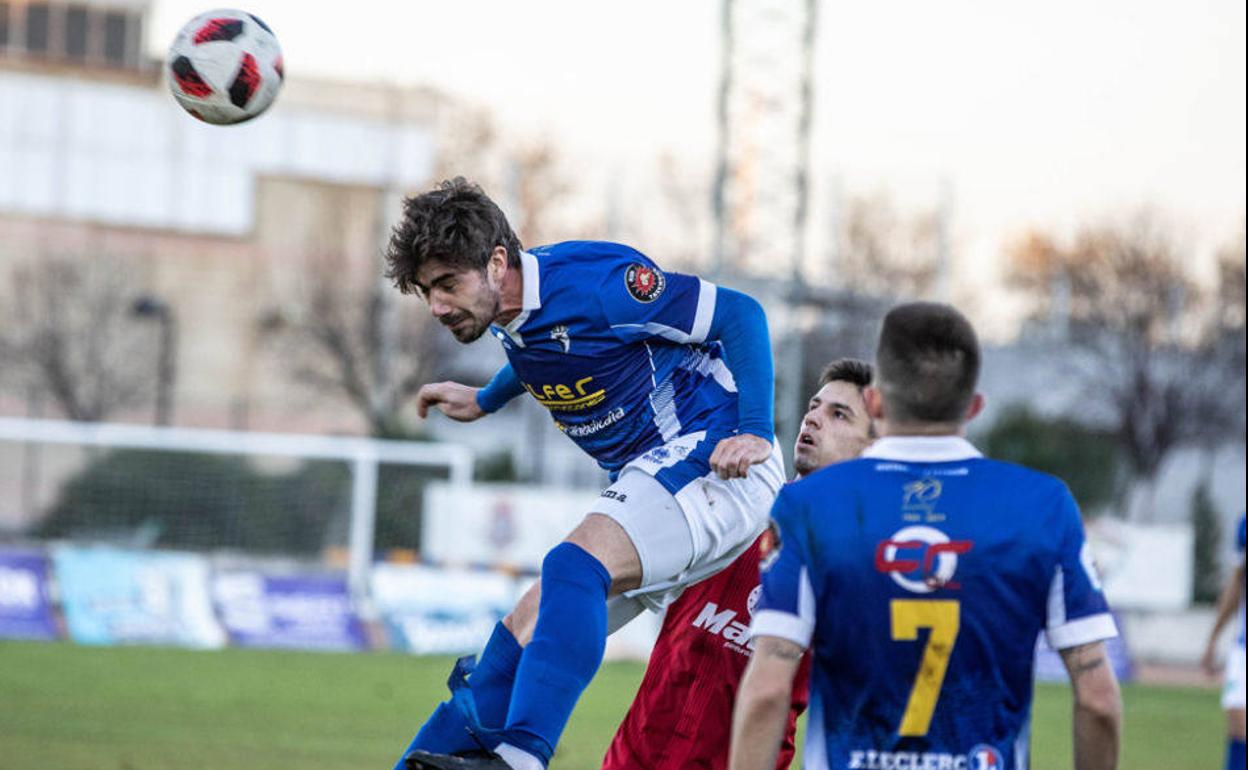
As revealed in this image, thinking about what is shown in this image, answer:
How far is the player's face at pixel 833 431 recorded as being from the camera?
6.17 meters

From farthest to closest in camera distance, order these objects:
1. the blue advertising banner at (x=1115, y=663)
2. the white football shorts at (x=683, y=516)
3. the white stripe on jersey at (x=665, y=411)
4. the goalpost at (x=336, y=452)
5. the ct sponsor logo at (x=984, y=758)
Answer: the blue advertising banner at (x=1115, y=663) → the goalpost at (x=336, y=452) → the white stripe on jersey at (x=665, y=411) → the white football shorts at (x=683, y=516) → the ct sponsor logo at (x=984, y=758)

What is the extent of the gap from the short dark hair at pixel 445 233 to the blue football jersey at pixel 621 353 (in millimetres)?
215

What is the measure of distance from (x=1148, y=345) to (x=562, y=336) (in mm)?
36210

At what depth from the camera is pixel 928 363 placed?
4137 millimetres

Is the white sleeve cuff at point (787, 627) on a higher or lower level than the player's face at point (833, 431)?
lower

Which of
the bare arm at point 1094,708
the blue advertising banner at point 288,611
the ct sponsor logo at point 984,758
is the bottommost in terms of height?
the blue advertising banner at point 288,611

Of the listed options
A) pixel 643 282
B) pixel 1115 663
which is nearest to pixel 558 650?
pixel 643 282

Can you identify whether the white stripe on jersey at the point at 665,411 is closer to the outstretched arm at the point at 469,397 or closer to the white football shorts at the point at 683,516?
the white football shorts at the point at 683,516

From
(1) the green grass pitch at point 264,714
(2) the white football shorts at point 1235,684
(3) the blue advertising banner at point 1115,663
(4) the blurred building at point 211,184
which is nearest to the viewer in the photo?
(2) the white football shorts at point 1235,684

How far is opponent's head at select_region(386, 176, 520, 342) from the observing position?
5.63 m

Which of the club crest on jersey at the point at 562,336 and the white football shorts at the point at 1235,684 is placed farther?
the white football shorts at the point at 1235,684

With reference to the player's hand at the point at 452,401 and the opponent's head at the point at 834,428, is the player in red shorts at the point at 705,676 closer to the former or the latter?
the opponent's head at the point at 834,428

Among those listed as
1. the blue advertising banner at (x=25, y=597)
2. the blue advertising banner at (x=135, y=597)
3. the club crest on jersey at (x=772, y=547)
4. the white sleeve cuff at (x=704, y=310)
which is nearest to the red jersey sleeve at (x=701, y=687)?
the white sleeve cuff at (x=704, y=310)

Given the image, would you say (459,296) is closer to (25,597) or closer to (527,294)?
(527,294)
